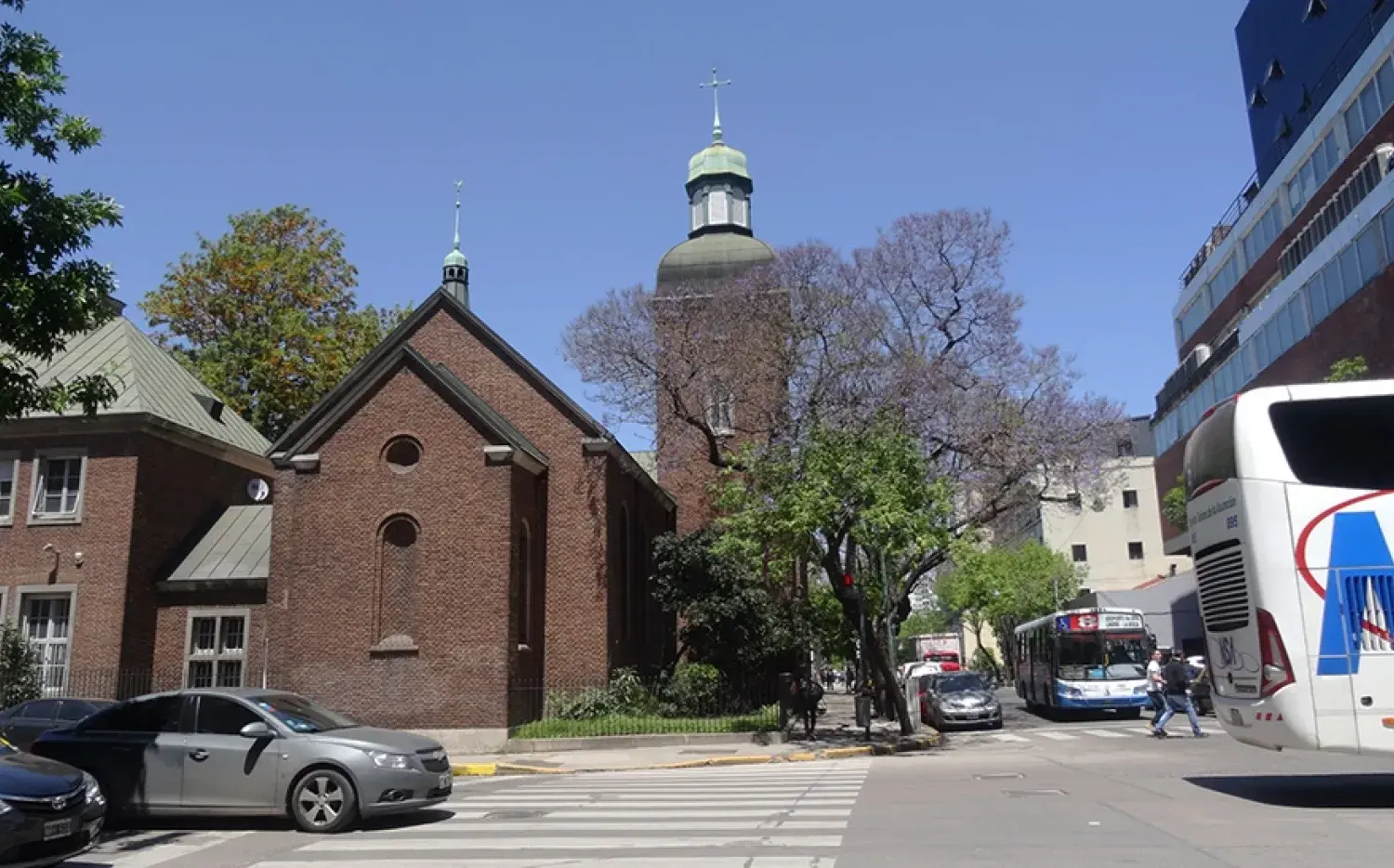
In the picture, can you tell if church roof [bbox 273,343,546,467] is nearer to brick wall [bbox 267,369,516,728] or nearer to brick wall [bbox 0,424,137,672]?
brick wall [bbox 267,369,516,728]


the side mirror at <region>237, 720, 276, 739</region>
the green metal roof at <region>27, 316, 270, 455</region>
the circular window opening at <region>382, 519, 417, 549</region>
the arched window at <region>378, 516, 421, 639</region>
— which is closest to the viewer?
the side mirror at <region>237, 720, 276, 739</region>

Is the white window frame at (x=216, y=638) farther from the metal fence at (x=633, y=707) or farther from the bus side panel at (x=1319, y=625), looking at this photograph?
the bus side panel at (x=1319, y=625)

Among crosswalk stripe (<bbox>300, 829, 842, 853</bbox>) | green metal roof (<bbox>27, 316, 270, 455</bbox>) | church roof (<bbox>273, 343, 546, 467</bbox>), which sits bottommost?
crosswalk stripe (<bbox>300, 829, 842, 853</bbox>)

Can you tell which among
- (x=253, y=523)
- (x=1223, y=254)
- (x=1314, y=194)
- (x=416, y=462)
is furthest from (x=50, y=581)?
(x=1223, y=254)

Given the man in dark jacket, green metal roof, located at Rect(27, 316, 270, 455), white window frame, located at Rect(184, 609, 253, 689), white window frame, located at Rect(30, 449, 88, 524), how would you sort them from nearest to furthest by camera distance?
the man in dark jacket, white window frame, located at Rect(184, 609, 253, 689), white window frame, located at Rect(30, 449, 88, 524), green metal roof, located at Rect(27, 316, 270, 455)

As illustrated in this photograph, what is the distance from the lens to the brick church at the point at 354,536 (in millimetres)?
23531

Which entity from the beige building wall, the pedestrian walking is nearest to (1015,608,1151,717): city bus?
the pedestrian walking

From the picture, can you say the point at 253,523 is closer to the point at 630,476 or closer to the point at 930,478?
the point at 630,476

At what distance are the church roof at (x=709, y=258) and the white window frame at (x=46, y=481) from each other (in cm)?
1821

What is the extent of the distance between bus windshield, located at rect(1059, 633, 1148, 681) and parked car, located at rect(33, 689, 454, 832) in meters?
22.3

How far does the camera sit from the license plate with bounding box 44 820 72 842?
8.48m

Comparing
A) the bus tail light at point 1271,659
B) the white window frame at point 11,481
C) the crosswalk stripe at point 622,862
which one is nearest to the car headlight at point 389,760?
the crosswalk stripe at point 622,862

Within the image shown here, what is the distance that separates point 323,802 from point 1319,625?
10.4 m

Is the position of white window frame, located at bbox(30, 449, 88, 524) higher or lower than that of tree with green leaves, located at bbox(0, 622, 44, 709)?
higher
